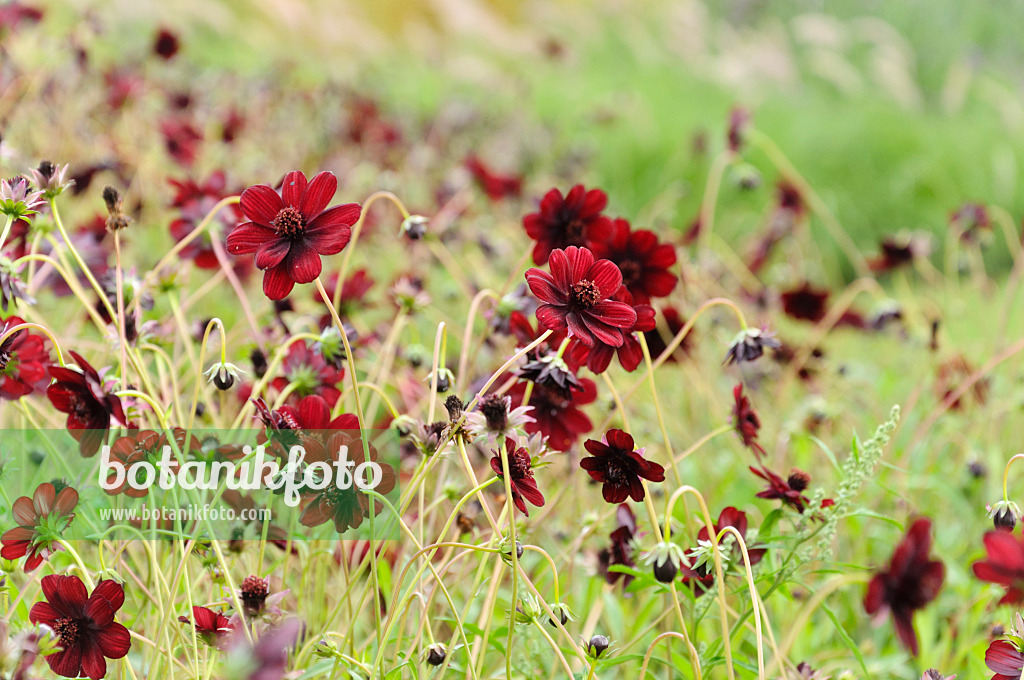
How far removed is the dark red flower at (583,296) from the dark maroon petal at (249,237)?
0.23 metres

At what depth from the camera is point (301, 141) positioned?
3.11 meters

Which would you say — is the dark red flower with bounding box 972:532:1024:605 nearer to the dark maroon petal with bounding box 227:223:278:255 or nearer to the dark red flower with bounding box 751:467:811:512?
the dark red flower with bounding box 751:467:811:512

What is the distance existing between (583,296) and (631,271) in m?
0.27

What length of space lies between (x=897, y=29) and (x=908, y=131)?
3.22 m

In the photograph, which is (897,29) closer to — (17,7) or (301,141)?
(301,141)

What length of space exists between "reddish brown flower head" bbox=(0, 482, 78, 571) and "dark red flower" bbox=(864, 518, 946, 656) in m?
0.96

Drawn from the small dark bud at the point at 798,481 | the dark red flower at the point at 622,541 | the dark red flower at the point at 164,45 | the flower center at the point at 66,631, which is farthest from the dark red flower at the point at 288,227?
the dark red flower at the point at 164,45

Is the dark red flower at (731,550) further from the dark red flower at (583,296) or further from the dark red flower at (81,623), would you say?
the dark red flower at (81,623)

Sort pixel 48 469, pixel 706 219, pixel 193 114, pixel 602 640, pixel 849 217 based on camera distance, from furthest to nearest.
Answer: pixel 849 217, pixel 193 114, pixel 706 219, pixel 48 469, pixel 602 640

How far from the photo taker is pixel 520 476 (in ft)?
2.43

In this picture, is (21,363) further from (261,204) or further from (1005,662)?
(1005,662)

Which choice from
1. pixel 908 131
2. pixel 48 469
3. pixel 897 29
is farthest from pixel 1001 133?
pixel 48 469

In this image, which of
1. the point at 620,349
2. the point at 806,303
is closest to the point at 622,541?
the point at 620,349

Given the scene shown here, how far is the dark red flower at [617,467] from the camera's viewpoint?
0.77 metres
